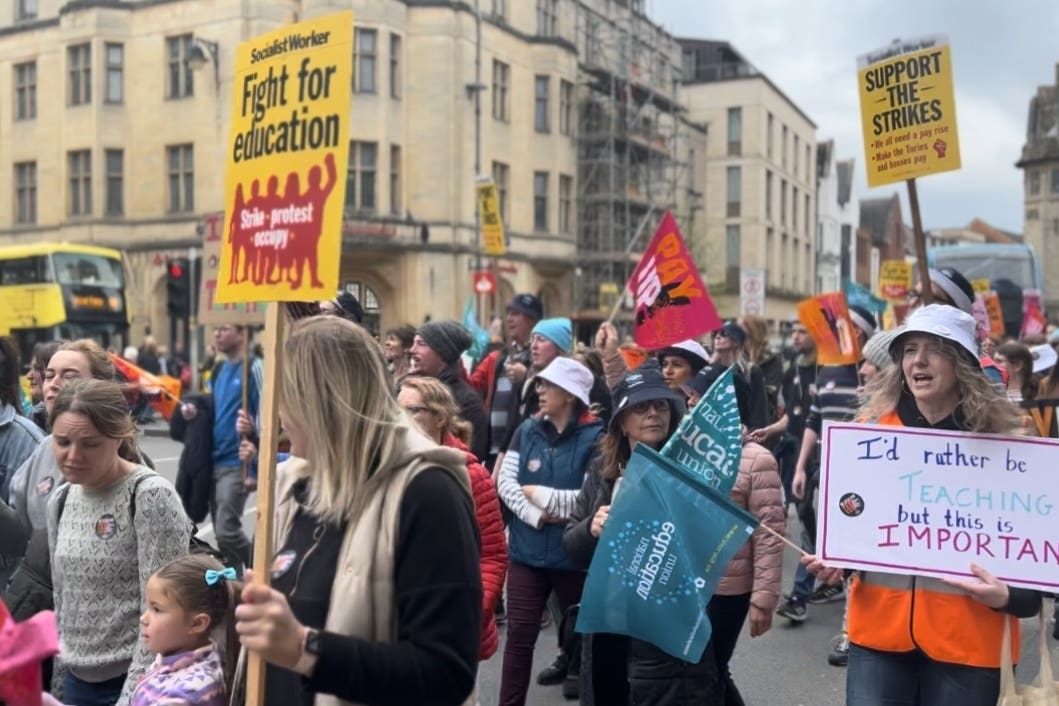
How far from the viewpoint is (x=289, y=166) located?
272 cm

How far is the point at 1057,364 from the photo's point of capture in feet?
23.4

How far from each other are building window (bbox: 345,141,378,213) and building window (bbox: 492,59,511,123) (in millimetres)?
4805

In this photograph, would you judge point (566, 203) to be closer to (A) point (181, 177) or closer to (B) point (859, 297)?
(A) point (181, 177)

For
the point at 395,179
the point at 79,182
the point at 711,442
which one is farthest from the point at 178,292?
the point at 711,442

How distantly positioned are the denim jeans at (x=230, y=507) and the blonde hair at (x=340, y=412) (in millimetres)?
5730

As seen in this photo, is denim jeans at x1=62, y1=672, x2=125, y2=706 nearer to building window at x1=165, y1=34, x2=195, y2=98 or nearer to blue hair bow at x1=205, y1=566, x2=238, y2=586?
blue hair bow at x1=205, y1=566, x2=238, y2=586

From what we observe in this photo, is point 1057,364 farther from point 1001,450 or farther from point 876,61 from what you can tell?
point 1001,450

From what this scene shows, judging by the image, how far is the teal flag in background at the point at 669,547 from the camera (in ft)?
13.0

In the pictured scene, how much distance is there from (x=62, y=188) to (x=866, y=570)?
36.1 metres

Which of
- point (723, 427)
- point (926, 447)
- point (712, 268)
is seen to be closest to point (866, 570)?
point (926, 447)

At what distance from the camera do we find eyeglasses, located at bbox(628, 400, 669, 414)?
14.8ft

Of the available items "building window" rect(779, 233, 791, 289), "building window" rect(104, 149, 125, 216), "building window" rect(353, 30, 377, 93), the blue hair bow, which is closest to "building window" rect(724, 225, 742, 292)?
"building window" rect(779, 233, 791, 289)

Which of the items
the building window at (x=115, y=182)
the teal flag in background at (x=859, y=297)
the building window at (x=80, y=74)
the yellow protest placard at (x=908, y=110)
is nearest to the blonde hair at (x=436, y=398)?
the yellow protest placard at (x=908, y=110)

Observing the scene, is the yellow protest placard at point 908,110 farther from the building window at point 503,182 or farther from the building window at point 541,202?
the building window at point 541,202
